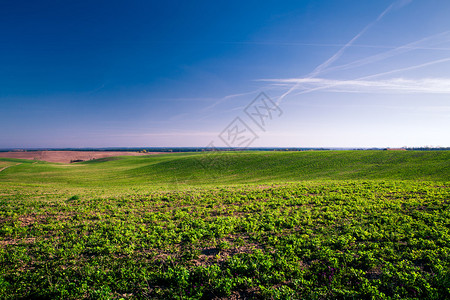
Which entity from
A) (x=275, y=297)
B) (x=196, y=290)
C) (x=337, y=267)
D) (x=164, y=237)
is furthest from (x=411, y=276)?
(x=164, y=237)

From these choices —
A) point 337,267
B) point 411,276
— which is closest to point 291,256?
point 337,267

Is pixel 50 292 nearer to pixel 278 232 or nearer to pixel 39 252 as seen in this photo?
A: pixel 39 252

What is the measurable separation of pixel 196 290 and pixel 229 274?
4.02 ft

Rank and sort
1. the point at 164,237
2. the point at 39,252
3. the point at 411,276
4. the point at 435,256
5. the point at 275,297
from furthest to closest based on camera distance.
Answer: the point at 164,237
the point at 39,252
the point at 435,256
the point at 411,276
the point at 275,297

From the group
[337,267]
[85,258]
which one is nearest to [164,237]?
[85,258]

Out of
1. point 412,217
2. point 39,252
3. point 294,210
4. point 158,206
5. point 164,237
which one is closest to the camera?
point 39,252

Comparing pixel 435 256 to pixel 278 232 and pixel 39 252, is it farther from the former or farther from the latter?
pixel 39 252

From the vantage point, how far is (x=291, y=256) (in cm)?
746

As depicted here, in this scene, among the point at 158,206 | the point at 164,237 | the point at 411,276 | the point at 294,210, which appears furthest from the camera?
the point at 158,206

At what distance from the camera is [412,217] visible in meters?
11.3

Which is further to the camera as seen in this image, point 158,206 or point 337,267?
point 158,206

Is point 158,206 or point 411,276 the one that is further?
point 158,206

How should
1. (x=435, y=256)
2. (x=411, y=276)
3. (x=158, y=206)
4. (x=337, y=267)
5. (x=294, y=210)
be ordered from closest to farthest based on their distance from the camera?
(x=411, y=276)
(x=337, y=267)
(x=435, y=256)
(x=294, y=210)
(x=158, y=206)

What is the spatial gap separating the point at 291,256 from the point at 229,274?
265cm
